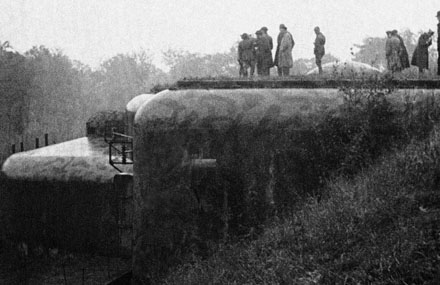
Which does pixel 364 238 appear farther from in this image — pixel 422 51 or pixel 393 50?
pixel 393 50

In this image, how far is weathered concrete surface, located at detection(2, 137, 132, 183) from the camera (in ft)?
46.5

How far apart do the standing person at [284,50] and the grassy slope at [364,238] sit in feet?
21.6

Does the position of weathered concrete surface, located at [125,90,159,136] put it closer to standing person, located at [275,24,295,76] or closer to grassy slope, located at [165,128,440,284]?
standing person, located at [275,24,295,76]

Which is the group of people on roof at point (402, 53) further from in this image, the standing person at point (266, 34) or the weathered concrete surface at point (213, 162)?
the weathered concrete surface at point (213, 162)

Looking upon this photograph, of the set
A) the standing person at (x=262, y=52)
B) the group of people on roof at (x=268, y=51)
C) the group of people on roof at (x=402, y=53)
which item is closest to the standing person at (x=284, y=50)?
the group of people on roof at (x=268, y=51)

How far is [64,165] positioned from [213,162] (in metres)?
6.18

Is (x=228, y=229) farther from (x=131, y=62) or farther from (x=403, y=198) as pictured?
(x=131, y=62)

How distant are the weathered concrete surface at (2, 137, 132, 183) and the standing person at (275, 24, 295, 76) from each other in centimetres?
468

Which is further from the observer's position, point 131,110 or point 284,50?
point 131,110

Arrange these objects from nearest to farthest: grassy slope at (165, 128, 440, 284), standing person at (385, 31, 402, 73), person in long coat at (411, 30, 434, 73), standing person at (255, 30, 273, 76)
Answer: grassy slope at (165, 128, 440, 284)
person in long coat at (411, 30, 434, 73)
standing person at (385, 31, 402, 73)
standing person at (255, 30, 273, 76)

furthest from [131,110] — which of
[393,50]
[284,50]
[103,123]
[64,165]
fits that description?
[393,50]

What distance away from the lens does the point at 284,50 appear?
14672 mm

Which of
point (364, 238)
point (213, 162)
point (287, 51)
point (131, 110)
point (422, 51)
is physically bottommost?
point (364, 238)

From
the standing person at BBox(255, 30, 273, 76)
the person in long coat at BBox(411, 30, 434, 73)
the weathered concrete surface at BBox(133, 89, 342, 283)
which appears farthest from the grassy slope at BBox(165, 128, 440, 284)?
the standing person at BBox(255, 30, 273, 76)
